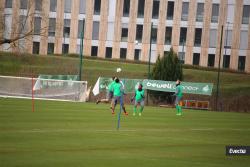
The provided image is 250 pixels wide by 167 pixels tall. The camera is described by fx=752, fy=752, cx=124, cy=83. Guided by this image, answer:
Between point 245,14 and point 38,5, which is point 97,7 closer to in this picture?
point 38,5

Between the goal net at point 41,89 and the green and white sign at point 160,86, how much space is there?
185 inches

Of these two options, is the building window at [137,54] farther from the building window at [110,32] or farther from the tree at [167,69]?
the tree at [167,69]

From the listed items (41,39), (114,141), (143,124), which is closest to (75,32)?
(41,39)

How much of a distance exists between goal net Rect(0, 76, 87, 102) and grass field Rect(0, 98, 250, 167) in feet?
82.1

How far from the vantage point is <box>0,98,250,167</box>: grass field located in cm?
1781

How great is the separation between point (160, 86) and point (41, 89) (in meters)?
10.9

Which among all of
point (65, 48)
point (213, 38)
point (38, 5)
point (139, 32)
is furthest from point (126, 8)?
point (213, 38)

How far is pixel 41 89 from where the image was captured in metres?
58.2

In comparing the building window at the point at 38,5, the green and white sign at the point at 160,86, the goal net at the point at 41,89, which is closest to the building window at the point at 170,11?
the building window at the point at 38,5

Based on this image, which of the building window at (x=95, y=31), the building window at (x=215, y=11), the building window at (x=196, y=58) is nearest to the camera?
the building window at (x=215, y=11)

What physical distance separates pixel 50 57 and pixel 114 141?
6615 centimetres

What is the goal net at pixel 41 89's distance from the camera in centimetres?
5728

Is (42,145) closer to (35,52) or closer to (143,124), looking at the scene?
(143,124)

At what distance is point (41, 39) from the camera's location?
98.4m
